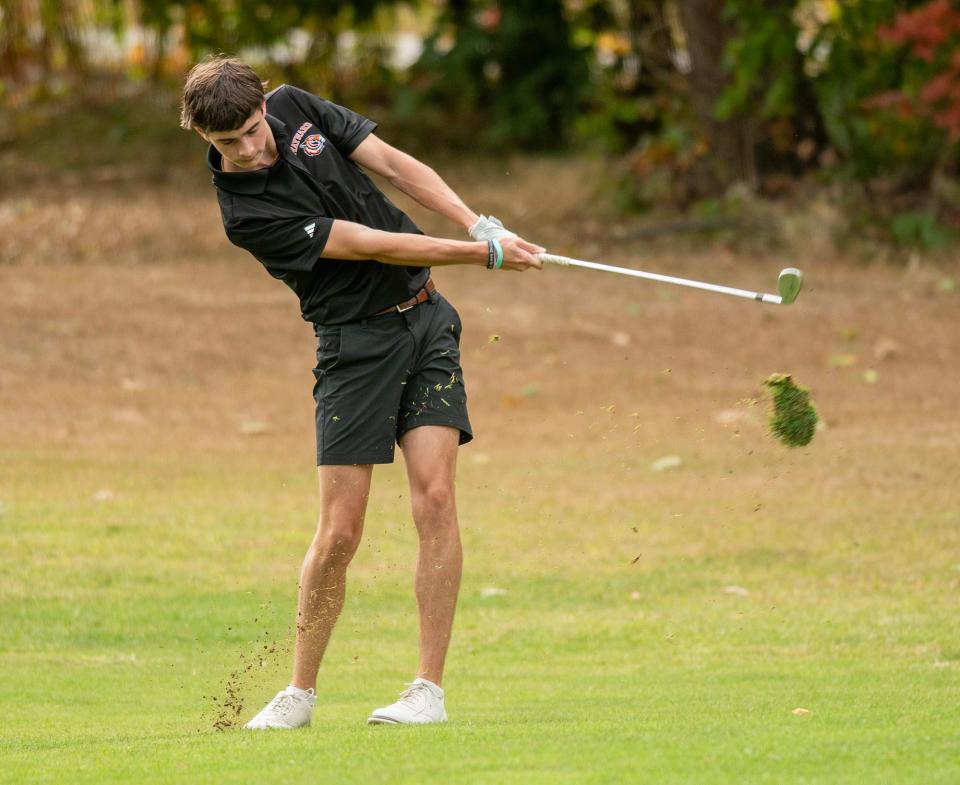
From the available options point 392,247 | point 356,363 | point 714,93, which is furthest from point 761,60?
point 392,247

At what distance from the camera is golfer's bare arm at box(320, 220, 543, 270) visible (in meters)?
5.12

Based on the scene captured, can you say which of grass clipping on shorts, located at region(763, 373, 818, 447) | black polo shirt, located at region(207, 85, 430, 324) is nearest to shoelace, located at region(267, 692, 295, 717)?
black polo shirt, located at region(207, 85, 430, 324)

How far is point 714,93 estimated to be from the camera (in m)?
16.6

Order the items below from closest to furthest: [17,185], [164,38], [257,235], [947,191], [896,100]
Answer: [257,235] → [896,100] → [947,191] → [17,185] → [164,38]

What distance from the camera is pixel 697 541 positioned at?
8953 millimetres

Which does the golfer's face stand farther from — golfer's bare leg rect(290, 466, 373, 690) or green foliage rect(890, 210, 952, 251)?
green foliage rect(890, 210, 952, 251)

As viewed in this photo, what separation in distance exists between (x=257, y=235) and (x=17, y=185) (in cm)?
1513

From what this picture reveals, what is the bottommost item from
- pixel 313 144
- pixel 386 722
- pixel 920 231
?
pixel 920 231

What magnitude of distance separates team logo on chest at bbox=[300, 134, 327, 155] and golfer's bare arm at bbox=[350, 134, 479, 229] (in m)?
0.18

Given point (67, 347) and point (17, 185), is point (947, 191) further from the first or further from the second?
point (17, 185)

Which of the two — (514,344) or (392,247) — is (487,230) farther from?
(514,344)

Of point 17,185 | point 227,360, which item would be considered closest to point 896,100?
point 227,360

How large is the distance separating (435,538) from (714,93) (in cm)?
1196

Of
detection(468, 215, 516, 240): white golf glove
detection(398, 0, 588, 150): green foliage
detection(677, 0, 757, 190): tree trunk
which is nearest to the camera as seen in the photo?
detection(468, 215, 516, 240): white golf glove
